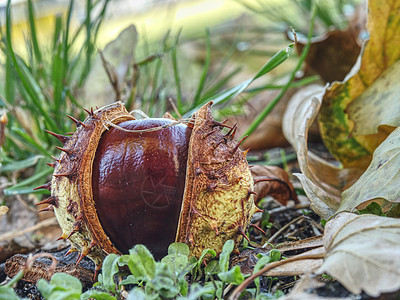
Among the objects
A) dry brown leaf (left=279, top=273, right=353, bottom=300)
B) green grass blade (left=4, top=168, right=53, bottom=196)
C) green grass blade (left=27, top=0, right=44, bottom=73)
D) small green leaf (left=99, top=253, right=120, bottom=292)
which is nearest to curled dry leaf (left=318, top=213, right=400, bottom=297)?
dry brown leaf (left=279, top=273, right=353, bottom=300)

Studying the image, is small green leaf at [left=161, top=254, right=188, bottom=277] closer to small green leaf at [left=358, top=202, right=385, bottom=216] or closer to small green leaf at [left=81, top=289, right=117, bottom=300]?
small green leaf at [left=81, top=289, right=117, bottom=300]

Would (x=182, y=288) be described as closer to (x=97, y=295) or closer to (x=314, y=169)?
(x=97, y=295)

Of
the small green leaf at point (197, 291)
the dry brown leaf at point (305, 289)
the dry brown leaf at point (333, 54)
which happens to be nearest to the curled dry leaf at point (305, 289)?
the dry brown leaf at point (305, 289)

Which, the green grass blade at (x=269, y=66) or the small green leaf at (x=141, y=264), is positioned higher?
the green grass blade at (x=269, y=66)

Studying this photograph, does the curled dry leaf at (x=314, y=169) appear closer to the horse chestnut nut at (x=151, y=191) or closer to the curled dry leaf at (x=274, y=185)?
the curled dry leaf at (x=274, y=185)

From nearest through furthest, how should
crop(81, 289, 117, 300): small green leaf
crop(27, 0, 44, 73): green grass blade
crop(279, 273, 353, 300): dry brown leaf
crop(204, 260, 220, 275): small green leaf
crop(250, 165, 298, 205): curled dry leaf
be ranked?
crop(279, 273, 353, 300): dry brown leaf
crop(81, 289, 117, 300): small green leaf
crop(204, 260, 220, 275): small green leaf
crop(250, 165, 298, 205): curled dry leaf
crop(27, 0, 44, 73): green grass blade

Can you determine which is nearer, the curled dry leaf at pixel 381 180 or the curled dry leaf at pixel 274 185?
the curled dry leaf at pixel 381 180

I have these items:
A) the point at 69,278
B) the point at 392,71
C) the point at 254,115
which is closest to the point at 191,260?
the point at 69,278

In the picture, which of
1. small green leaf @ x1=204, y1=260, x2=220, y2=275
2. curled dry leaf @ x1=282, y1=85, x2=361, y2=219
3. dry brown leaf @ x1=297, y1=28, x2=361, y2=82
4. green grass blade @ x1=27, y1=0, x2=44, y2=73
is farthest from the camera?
dry brown leaf @ x1=297, y1=28, x2=361, y2=82
